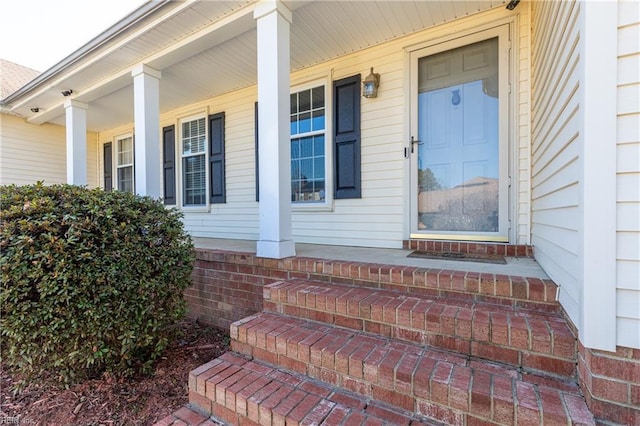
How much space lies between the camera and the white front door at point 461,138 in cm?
291

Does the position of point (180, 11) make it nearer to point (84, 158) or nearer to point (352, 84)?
point (352, 84)

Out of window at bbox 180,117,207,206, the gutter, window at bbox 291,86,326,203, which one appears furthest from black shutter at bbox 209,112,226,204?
the gutter

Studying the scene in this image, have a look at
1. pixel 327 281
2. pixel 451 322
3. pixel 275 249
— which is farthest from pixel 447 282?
pixel 275 249

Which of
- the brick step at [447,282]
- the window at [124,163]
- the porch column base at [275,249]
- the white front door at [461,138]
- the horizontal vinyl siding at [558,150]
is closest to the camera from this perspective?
the horizontal vinyl siding at [558,150]

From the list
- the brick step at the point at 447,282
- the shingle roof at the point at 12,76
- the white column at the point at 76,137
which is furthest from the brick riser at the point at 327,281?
the shingle roof at the point at 12,76

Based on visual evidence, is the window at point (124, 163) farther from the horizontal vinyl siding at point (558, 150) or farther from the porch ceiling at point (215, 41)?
the horizontal vinyl siding at point (558, 150)

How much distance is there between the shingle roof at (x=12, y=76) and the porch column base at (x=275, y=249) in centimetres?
692

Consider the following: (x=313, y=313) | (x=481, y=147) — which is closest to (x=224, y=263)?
(x=313, y=313)

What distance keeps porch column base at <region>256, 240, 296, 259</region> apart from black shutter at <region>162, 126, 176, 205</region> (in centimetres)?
369

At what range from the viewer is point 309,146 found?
4059mm

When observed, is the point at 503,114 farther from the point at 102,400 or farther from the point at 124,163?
the point at 124,163

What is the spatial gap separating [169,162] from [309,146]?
322 centimetres

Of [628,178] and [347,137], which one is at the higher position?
[347,137]

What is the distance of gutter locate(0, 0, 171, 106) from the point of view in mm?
3021
